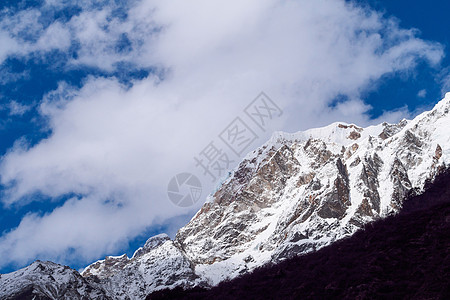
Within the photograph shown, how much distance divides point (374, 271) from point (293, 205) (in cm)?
9629

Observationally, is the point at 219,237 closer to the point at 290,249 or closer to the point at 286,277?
the point at 290,249

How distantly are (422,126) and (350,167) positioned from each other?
22.2 m

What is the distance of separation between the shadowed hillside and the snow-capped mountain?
43191 mm

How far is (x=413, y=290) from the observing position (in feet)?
107

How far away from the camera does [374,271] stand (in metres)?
37.8

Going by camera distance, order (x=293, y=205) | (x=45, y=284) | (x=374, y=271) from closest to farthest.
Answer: (x=374, y=271)
(x=45, y=284)
(x=293, y=205)

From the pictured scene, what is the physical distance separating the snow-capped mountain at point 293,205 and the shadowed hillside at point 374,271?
43191 mm

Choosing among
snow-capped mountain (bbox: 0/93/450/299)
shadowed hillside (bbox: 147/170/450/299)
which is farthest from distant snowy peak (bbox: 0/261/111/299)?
shadowed hillside (bbox: 147/170/450/299)

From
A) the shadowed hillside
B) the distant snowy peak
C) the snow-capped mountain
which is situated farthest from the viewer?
the snow-capped mountain

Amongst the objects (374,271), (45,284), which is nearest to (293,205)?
(45,284)

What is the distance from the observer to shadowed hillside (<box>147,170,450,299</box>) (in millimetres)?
33781

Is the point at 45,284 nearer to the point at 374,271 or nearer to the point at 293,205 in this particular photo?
the point at 374,271

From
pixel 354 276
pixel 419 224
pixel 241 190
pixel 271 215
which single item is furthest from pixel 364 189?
pixel 354 276

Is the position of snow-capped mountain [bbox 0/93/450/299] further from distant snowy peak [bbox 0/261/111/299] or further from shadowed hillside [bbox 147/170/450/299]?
shadowed hillside [bbox 147/170/450/299]
